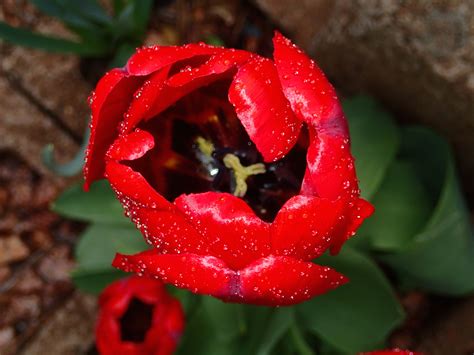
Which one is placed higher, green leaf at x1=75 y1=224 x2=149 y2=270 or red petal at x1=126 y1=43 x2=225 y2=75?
red petal at x1=126 y1=43 x2=225 y2=75

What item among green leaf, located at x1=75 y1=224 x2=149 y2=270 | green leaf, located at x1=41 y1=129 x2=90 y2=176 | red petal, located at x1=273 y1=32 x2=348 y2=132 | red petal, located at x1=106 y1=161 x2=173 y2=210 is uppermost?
red petal, located at x1=273 y1=32 x2=348 y2=132

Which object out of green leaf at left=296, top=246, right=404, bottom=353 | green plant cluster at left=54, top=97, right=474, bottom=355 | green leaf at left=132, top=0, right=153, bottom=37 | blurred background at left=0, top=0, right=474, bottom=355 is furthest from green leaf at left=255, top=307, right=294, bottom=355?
green leaf at left=132, top=0, right=153, bottom=37

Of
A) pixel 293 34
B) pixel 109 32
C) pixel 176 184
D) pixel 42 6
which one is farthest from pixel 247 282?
pixel 293 34

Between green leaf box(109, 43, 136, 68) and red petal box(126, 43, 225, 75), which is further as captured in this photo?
green leaf box(109, 43, 136, 68)

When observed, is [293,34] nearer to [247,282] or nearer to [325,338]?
[325,338]

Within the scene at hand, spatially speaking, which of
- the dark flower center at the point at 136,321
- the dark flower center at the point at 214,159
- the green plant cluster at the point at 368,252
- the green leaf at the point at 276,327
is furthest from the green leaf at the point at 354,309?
the dark flower center at the point at 136,321

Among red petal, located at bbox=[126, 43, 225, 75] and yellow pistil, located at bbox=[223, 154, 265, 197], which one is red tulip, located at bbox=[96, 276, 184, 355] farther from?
red petal, located at bbox=[126, 43, 225, 75]

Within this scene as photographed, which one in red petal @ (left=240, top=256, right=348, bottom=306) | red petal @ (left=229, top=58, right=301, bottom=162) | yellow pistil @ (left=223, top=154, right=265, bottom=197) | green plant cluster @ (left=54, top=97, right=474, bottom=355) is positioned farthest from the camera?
green plant cluster @ (left=54, top=97, right=474, bottom=355)
